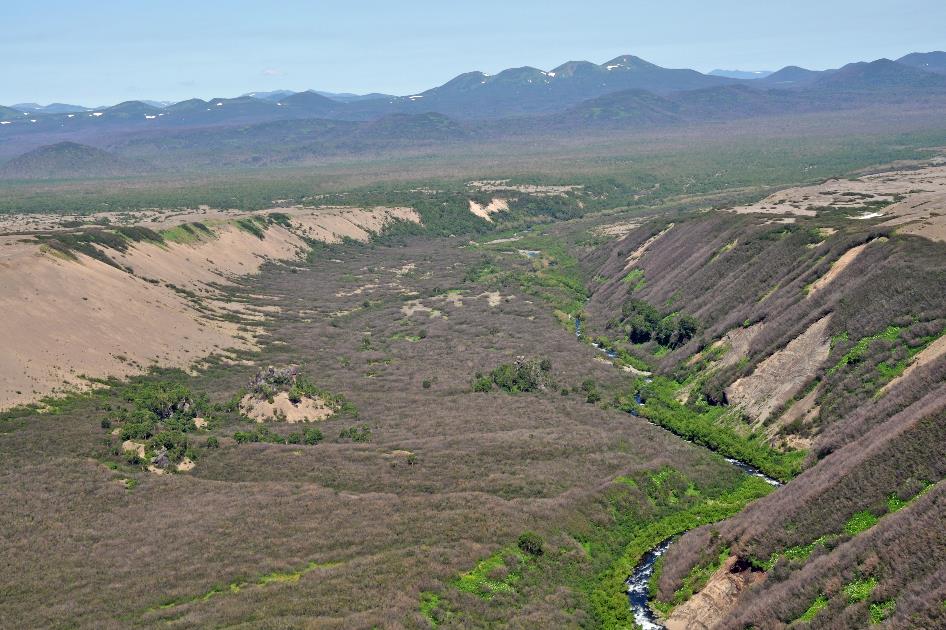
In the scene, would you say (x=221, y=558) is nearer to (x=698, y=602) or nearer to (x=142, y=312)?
(x=698, y=602)

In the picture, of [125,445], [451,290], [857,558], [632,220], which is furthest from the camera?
[632,220]

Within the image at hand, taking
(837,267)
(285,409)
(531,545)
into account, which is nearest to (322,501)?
(531,545)

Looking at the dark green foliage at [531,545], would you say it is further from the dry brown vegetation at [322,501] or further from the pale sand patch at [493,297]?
the pale sand patch at [493,297]

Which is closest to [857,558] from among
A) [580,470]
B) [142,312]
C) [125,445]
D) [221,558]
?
[580,470]

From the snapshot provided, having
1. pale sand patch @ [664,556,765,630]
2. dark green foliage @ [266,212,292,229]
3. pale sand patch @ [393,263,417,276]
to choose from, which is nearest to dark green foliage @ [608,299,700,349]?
pale sand patch @ [664,556,765,630]

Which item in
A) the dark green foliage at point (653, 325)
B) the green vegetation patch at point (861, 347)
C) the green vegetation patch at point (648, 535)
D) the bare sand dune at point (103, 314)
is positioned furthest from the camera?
the dark green foliage at point (653, 325)

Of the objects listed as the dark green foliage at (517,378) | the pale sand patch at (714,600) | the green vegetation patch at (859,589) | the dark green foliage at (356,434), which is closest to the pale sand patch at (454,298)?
the dark green foliage at (517,378)
